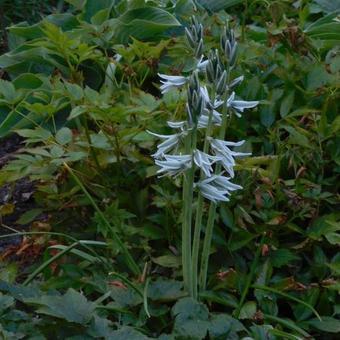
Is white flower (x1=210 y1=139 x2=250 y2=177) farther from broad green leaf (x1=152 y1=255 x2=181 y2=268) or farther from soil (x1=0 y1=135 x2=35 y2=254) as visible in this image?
soil (x1=0 y1=135 x2=35 y2=254)

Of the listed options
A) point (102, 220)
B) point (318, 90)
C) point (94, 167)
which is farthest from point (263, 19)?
point (102, 220)

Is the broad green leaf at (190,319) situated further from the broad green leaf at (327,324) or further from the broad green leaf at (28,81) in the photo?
the broad green leaf at (28,81)

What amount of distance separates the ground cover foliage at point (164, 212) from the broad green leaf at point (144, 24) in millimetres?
319

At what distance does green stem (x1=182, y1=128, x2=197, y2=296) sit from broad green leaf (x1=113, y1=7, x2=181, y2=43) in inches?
61.5

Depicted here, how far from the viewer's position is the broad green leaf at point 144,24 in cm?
402

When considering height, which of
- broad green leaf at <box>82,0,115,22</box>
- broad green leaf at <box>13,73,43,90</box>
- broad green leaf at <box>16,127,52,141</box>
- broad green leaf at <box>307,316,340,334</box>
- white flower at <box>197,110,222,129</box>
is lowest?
broad green leaf at <box>13,73,43,90</box>

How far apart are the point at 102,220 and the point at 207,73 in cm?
64

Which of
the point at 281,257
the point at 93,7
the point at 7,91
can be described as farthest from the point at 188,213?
the point at 93,7

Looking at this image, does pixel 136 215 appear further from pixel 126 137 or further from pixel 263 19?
pixel 263 19

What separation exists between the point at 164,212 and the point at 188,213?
51cm

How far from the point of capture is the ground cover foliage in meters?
2.53

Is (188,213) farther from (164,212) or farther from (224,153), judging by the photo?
(164,212)

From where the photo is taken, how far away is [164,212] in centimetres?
304

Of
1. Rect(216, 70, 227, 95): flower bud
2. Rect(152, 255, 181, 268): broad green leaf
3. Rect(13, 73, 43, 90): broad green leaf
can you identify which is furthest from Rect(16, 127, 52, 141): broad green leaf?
Rect(13, 73, 43, 90): broad green leaf
